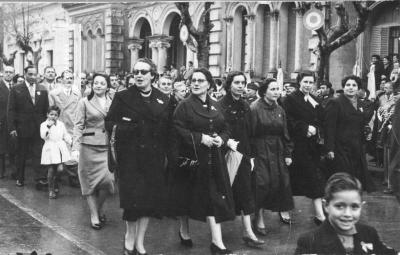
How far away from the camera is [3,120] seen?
43.6 ft

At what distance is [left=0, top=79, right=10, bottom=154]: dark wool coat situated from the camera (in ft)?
42.3

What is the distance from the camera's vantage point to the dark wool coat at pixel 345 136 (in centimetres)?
868

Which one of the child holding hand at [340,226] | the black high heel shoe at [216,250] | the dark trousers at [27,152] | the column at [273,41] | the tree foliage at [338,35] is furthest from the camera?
the column at [273,41]

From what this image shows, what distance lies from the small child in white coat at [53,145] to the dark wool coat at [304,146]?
3.94 metres

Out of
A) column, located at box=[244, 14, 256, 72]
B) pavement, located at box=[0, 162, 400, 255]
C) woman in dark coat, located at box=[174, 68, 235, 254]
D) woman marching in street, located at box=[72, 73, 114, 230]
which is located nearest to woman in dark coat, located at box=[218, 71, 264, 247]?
pavement, located at box=[0, 162, 400, 255]

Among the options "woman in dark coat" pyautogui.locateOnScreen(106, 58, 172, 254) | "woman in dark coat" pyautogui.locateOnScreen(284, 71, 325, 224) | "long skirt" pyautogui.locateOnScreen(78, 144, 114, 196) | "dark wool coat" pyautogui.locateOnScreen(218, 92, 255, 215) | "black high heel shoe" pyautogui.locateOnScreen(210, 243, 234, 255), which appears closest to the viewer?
"woman in dark coat" pyautogui.locateOnScreen(106, 58, 172, 254)

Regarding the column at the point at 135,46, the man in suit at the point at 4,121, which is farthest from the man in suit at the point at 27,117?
the column at the point at 135,46

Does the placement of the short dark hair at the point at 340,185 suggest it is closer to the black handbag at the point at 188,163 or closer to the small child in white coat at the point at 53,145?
the black handbag at the point at 188,163

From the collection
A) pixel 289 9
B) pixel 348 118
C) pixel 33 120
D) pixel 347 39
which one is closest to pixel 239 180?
pixel 348 118

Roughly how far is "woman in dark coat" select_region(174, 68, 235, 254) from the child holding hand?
10.8 feet

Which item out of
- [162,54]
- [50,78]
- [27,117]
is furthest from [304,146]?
[162,54]

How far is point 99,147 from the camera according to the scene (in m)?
8.57

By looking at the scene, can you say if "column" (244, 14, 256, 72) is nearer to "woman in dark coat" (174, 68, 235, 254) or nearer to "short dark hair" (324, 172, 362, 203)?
"woman in dark coat" (174, 68, 235, 254)

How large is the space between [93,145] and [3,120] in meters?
5.39
